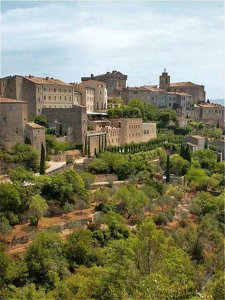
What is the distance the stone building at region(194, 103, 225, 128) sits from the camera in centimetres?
8262

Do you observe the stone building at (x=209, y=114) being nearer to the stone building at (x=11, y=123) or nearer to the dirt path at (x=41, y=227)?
the stone building at (x=11, y=123)

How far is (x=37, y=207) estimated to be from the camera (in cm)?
3125

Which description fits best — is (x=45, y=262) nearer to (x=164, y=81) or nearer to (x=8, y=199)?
(x=8, y=199)

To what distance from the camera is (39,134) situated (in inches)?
1633

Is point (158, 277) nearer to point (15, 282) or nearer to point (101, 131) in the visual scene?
point (15, 282)

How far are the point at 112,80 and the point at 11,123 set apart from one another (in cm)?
4435

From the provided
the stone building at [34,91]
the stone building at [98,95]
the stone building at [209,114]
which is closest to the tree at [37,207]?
the stone building at [34,91]

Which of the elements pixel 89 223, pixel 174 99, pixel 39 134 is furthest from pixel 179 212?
pixel 174 99

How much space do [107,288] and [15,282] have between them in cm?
511

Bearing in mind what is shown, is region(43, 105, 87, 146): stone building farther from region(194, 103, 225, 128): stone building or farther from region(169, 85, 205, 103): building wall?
region(169, 85, 205, 103): building wall

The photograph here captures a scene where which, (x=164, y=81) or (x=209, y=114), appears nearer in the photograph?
(x=209, y=114)

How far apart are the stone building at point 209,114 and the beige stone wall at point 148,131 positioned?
24301 mm

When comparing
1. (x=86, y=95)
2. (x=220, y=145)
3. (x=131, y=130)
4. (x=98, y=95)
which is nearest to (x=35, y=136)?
(x=131, y=130)

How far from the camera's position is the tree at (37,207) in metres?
31.3
